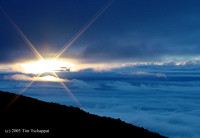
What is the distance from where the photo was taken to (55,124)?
18172 mm

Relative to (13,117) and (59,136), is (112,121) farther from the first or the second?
(13,117)

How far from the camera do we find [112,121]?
23.3 metres

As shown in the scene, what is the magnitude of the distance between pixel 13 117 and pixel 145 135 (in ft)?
43.6

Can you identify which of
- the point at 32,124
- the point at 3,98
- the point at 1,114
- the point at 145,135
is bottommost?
the point at 145,135

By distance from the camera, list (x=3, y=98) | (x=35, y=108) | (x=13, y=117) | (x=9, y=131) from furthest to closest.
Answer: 1. (x=3, y=98)
2. (x=35, y=108)
3. (x=13, y=117)
4. (x=9, y=131)

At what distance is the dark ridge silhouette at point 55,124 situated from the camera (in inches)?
637

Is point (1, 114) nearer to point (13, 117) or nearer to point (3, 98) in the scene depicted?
point (13, 117)

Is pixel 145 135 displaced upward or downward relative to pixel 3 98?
downward

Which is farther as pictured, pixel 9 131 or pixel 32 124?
pixel 32 124

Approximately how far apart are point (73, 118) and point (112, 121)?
4.93 m

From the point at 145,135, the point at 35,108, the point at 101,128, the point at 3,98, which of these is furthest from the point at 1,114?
the point at 145,135

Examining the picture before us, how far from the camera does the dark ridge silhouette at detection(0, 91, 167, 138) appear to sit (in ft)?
53.1

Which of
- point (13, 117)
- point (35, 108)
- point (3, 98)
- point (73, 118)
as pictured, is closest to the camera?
point (13, 117)

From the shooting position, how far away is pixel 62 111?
22844 millimetres
